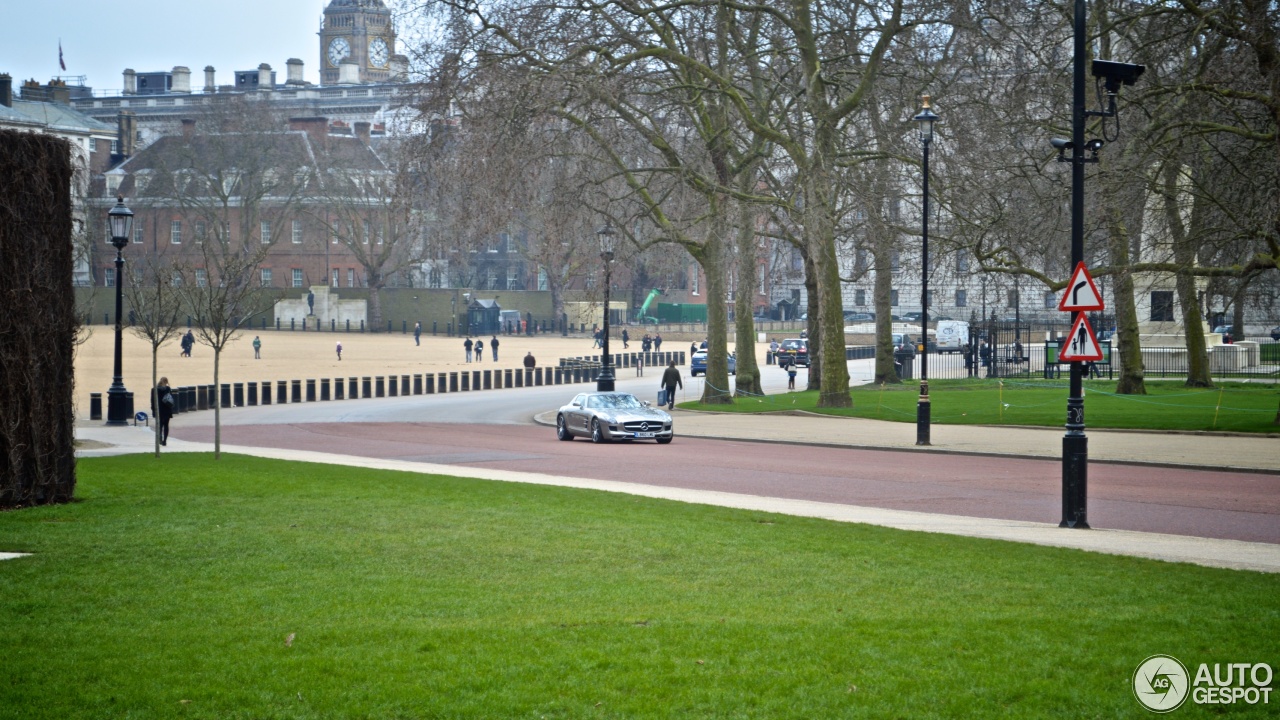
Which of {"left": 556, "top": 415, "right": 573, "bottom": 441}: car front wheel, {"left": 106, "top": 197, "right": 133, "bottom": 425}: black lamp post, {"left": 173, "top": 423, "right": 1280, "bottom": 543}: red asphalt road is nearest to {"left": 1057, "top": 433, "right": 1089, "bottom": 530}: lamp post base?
Answer: {"left": 173, "top": 423, "right": 1280, "bottom": 543}: red asphalt road

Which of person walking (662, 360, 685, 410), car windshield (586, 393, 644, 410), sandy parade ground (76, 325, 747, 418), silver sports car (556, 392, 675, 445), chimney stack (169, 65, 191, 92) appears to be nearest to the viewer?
silver sports car (556, 392, 675, 445)

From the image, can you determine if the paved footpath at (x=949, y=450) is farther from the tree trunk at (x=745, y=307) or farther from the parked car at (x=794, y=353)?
the parked car at (x=794, y=353)

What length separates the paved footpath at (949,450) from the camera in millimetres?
13023

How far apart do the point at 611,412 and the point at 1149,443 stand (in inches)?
460

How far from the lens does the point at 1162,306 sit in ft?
167

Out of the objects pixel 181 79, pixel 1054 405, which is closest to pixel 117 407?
pixel 1054 405

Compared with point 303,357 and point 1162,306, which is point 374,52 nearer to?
point 303,357

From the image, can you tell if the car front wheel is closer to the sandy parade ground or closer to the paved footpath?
the paved footpath

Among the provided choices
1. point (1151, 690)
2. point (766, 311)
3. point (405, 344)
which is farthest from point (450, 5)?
point (766, 311)

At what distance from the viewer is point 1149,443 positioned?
2678 centimetres

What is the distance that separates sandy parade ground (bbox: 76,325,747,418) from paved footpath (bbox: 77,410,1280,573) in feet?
63.6

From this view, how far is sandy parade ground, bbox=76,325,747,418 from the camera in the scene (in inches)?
→ 2218

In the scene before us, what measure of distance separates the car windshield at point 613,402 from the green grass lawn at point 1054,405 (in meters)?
8.18

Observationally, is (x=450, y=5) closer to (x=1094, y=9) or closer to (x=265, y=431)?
(x=265, y=431)
